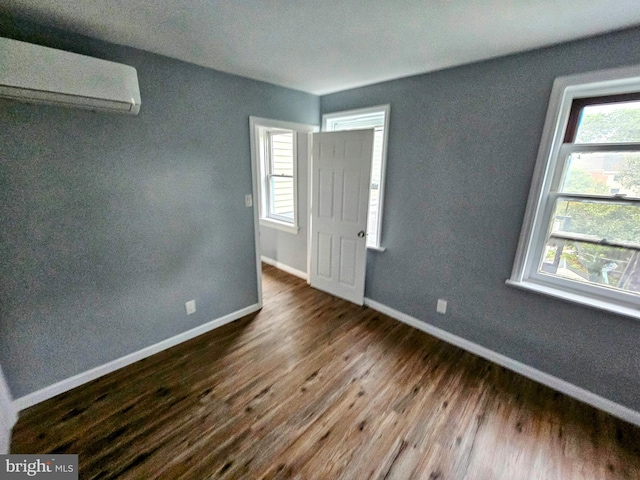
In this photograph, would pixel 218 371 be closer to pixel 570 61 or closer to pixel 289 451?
pixel 289 451

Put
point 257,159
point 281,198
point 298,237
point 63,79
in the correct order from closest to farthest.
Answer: point 63,79 → point 257,159 → point 298,237 → point 281,198

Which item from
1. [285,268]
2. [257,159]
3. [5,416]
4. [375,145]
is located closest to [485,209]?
[375,145]

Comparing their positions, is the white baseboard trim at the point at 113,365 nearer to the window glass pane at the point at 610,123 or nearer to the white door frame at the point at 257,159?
the white door frame at the point at 257,159

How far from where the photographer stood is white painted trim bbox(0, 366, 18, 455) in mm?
1395

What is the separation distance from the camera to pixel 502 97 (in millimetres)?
1873

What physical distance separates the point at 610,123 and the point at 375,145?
1.68m

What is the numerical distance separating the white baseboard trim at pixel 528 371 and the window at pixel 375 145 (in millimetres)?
841

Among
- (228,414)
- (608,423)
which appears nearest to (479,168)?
(608,423)

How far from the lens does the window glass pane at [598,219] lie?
1635mm

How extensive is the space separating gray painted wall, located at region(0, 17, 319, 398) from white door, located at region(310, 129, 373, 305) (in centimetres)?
78

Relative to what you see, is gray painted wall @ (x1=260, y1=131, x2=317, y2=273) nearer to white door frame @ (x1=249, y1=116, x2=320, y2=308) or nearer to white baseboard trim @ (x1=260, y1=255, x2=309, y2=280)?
white baseboard trim @ (x1=260, y1=255, x2=309, y2=280)

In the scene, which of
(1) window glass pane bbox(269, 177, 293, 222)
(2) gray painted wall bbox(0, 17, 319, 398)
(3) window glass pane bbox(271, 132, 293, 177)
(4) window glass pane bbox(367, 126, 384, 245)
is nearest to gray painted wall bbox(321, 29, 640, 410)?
(4) window glass pane bbox(367, 126, 384, 245)

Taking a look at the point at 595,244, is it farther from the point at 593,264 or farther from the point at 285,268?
the point at 285,268

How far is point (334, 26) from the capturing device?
1.48m
